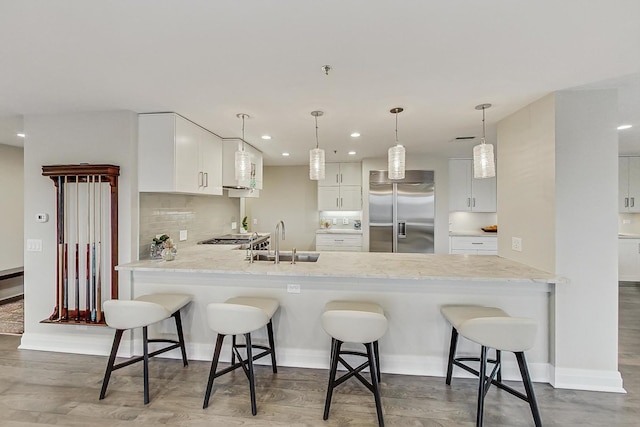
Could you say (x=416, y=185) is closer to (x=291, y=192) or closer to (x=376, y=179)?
(x=376, y=179)

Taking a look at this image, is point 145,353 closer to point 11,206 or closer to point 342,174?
point 11,206

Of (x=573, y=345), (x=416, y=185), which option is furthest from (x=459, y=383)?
(x=416, y=185)

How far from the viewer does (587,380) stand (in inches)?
91.7

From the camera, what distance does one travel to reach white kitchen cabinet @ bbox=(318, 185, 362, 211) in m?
5.79

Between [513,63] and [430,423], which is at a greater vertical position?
[513,63]

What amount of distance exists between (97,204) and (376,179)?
160 inches

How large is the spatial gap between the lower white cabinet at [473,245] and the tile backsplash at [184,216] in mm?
3984

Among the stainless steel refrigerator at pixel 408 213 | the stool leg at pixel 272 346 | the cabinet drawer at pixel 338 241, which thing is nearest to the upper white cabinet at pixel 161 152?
the stool leg at pixel 272 346

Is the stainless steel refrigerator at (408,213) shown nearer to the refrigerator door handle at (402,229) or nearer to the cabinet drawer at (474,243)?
the refrigerator door handle at (402,229)

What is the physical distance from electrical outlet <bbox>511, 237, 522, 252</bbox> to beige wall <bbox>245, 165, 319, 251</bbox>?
12.8 feet

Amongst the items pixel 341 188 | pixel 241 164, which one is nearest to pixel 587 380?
pixel 241 164

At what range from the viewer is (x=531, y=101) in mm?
2566

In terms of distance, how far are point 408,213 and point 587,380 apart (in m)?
3.23

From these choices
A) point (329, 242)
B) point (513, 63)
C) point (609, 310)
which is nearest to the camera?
point (513, 63)
